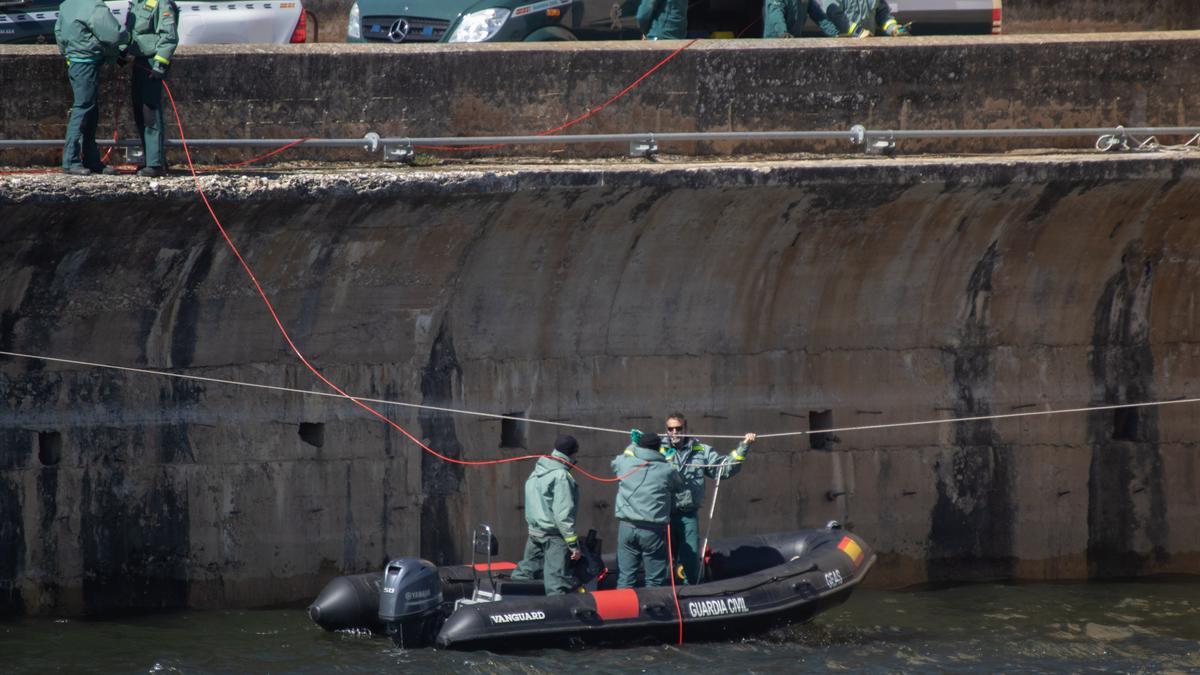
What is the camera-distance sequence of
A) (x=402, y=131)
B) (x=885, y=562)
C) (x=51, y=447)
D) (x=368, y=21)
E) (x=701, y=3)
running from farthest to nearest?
(x=701, y=3), (x=368, y=21), (x=885, y=562), (x=402, y=131), (x=51, y=447)

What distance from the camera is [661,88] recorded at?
11.9 meters

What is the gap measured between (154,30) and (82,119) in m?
0.78

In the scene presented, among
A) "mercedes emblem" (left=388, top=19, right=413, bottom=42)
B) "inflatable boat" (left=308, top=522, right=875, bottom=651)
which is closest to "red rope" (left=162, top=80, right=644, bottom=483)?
"inflatable boat" (left=308, top=522, right=875, bottom=651)

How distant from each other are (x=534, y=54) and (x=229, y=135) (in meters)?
2.29

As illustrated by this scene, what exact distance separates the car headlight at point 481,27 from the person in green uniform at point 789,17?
2297 mm

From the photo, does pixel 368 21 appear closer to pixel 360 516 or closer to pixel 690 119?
pixel 690 119

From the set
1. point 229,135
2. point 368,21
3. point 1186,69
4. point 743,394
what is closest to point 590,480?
point 743,394

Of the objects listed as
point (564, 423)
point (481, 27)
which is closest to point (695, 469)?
point (564, 423)

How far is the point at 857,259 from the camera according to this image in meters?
11.8

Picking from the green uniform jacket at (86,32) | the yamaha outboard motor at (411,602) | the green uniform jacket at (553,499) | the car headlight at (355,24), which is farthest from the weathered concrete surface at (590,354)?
the car headlight at (355,24)

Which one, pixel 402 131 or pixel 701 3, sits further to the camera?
pixel 701 3

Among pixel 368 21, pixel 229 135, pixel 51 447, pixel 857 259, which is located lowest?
pixel 51 447

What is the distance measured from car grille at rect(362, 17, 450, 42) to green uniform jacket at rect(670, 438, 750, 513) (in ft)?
14.9

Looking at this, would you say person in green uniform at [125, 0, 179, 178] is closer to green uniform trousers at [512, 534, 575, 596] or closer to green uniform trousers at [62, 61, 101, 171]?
green uniform trousers at [62, 61, 101, 171]
